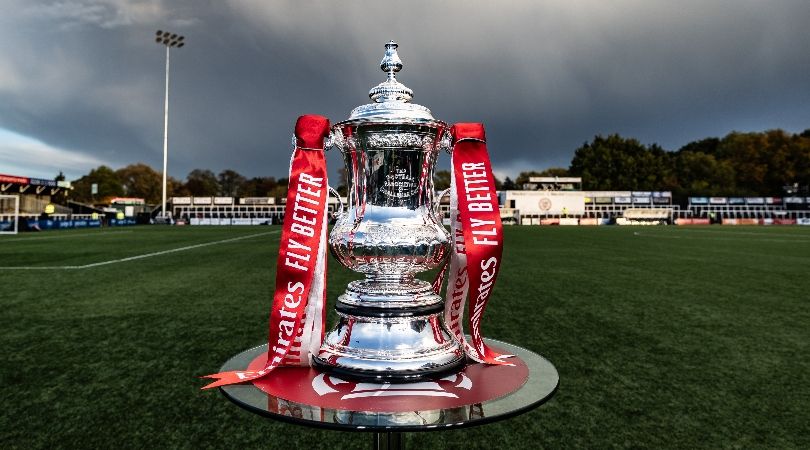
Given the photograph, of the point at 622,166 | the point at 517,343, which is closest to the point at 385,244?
the point at 517,343

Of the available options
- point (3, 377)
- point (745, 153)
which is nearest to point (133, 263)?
point (3, 377)

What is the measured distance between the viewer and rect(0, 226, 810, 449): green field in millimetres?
2236

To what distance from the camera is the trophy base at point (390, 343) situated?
3.57 feet

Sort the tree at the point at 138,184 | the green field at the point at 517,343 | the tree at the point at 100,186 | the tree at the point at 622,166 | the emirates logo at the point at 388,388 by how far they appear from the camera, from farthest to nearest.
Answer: the tree at the point at 138,184 < the tree at the point at 100,186 < the tree at the point at 622,166 < the green field at the point at 517,343 < the emirates logo at the point at 388,388

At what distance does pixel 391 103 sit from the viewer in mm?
1184

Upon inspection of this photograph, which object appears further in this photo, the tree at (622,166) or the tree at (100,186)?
the tree at (100,186)

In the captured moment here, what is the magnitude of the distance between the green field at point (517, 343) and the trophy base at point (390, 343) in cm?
120

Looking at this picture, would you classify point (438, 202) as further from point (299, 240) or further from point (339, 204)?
point (299, 240)

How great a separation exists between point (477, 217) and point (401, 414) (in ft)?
A: 1.61

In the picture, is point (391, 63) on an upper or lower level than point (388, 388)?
upper

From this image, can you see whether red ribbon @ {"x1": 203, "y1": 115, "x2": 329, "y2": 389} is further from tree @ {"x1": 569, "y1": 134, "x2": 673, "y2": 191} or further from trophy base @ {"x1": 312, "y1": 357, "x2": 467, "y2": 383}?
tree @ {"x1": 569, "y1": 134, "x2": 673, "y2": 191}

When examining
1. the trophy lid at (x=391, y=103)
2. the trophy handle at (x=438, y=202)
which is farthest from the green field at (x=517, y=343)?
the trophy lid at (x=391, y=103)

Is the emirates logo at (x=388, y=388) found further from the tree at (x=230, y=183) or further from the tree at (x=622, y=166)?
the tree at (x=230, y=183)

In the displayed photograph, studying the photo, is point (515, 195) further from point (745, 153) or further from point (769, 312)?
point (769, 312)
